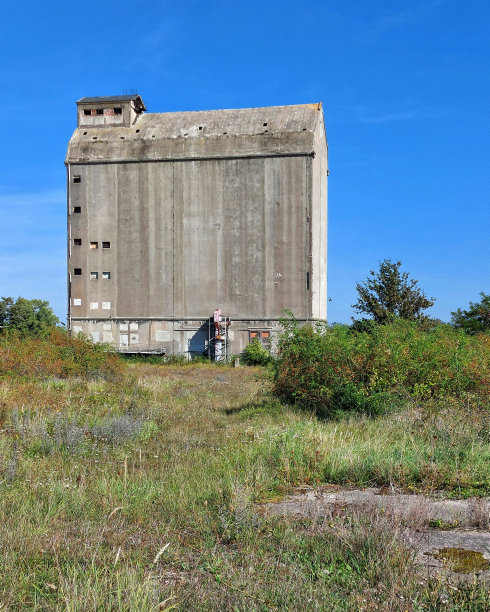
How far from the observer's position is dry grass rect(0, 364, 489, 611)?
4.33m

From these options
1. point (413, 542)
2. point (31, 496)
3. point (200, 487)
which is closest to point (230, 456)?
point (200, 487)

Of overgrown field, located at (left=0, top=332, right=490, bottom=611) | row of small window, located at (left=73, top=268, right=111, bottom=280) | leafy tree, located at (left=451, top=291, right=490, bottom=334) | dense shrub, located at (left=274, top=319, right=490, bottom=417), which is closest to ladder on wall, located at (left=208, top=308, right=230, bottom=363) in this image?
row of small window, located at (left=73, top=268, right=111, bottom=280)

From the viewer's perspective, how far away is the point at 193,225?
130ft

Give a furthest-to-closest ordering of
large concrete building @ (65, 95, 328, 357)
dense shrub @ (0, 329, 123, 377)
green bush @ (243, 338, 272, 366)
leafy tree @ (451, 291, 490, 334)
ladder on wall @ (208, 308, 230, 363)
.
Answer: large concrete building @ (65, 95, 328, 357) → ladder on wall @ (208, 308, 230, 363) → green bush @ (243, 338, 272, 366) → leafy tree @ (451, 291, 490, 334) → dense shrub @ (0, 329, 123, 377)

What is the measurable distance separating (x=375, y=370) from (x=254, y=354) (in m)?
24.8

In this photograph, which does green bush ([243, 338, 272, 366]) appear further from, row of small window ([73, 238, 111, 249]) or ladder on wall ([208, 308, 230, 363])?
row of small window ([73, 238, 111, 249])

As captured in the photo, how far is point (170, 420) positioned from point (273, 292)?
25.5m

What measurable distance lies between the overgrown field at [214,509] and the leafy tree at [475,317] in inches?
862

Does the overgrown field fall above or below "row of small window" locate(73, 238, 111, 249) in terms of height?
below

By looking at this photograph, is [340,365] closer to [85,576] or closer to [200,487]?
[200,487]

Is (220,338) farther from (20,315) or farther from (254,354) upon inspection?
(20,315)

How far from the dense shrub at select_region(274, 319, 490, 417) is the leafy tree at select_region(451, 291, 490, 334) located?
18721mm

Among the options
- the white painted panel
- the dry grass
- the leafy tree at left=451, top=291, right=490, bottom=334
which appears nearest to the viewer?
the dry grass

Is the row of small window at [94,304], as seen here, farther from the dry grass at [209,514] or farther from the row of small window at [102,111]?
the dry grass at [209,514]
